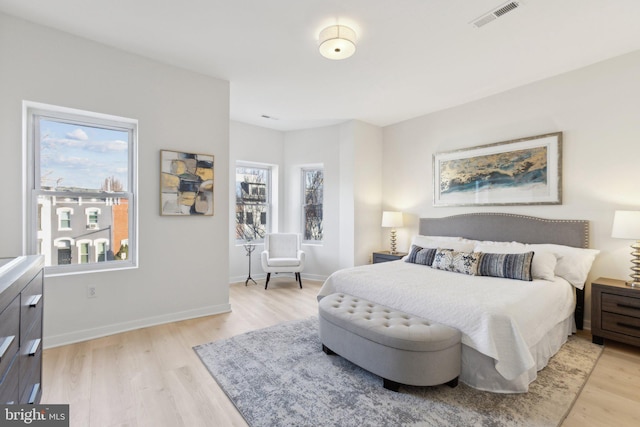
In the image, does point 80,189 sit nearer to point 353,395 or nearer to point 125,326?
point 125,326

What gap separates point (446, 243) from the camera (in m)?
3.73

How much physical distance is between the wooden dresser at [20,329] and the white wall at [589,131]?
4.41m

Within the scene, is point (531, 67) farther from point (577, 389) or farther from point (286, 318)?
point (286, 318)

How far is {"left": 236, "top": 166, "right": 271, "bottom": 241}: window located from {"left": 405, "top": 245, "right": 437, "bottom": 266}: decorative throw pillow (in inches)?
120

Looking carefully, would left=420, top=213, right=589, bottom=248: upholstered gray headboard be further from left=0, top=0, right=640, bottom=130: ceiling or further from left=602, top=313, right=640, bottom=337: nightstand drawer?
left=0, top=0, right=640, bottom=130: ceiling

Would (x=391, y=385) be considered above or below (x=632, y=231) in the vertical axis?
below

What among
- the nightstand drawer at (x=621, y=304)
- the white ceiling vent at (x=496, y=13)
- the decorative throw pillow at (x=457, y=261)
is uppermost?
the white ceiling vent at (x=496, y=13)

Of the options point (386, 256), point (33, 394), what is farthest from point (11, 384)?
point (386, 256)

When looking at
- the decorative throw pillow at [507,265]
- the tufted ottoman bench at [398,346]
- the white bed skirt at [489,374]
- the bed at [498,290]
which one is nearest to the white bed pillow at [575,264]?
the bed at [498,290]

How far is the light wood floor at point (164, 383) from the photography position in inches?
69.2

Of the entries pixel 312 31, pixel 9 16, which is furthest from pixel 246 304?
pixel 9 16

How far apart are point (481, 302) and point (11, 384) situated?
2.53 meters

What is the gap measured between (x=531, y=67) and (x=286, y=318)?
390 centimetres

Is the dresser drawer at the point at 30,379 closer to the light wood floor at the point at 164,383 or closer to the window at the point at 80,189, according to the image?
the light wood floor at the point at 164,383
